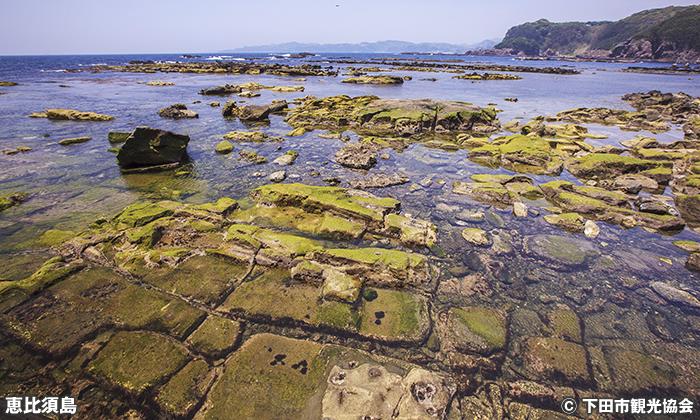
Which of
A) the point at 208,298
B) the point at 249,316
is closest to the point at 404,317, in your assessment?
the point at 249,316

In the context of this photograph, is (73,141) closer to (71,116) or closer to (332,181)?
(71,116)

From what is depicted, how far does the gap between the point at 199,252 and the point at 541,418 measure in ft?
24.7

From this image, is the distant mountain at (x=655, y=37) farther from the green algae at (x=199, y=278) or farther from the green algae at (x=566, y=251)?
the green algae at (x=199, y=278)

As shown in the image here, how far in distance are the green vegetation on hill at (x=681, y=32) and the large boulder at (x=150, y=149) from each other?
191 m

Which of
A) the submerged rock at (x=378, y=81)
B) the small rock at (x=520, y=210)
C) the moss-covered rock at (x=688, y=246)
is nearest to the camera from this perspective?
the moss-covered rock at (x=688, y=246)

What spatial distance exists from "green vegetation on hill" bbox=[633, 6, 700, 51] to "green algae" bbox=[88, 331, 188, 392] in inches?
7611

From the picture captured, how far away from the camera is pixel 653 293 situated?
609 cm

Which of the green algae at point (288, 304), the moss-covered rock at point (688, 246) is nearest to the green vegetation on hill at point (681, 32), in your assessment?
the moss-covered rock at point (688, 246)

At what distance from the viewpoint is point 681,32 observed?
117 meters

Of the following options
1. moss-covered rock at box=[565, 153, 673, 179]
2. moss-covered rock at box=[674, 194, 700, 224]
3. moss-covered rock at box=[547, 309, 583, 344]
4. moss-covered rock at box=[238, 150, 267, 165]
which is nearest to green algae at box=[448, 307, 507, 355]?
moss-covered rock at box=[547, 309, 583, 344]

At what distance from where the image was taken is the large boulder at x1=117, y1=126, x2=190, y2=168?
40.1 feet

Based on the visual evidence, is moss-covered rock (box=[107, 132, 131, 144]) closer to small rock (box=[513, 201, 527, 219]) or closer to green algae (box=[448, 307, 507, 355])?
green algae (box=[448, 307, 507, 355])

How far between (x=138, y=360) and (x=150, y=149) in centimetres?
1168

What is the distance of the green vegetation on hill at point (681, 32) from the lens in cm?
11175
